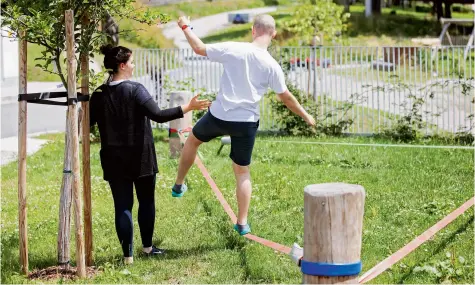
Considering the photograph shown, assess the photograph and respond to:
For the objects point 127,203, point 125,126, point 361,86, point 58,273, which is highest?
point 125,126

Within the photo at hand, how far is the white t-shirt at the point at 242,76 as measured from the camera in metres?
7.50

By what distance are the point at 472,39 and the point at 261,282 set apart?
28312mm

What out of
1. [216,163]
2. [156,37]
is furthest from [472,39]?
[216,163]

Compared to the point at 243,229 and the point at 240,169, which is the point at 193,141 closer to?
the point at 240,169

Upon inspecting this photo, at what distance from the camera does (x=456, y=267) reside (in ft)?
22.8

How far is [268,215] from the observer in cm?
899

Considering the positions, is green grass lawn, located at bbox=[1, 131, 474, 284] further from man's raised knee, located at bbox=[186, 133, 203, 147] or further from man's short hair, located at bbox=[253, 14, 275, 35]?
man's short hair, located at bbox=[253, 14, 275, 35]

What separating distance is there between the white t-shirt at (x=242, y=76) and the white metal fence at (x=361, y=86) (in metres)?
7.64

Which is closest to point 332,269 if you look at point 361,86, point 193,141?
point 193,141

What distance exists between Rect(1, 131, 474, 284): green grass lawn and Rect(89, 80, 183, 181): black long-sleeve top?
77 cm

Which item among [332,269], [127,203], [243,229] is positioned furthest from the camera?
[243,229]

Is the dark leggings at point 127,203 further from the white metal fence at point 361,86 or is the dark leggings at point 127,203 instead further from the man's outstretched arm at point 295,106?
the white metal fence at point 361,86

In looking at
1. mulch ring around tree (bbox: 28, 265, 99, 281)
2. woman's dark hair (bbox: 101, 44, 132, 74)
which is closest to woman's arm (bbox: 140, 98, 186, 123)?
woman's dark hair (bbox: 101, 44, 132, 74)

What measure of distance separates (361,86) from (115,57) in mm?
9372
